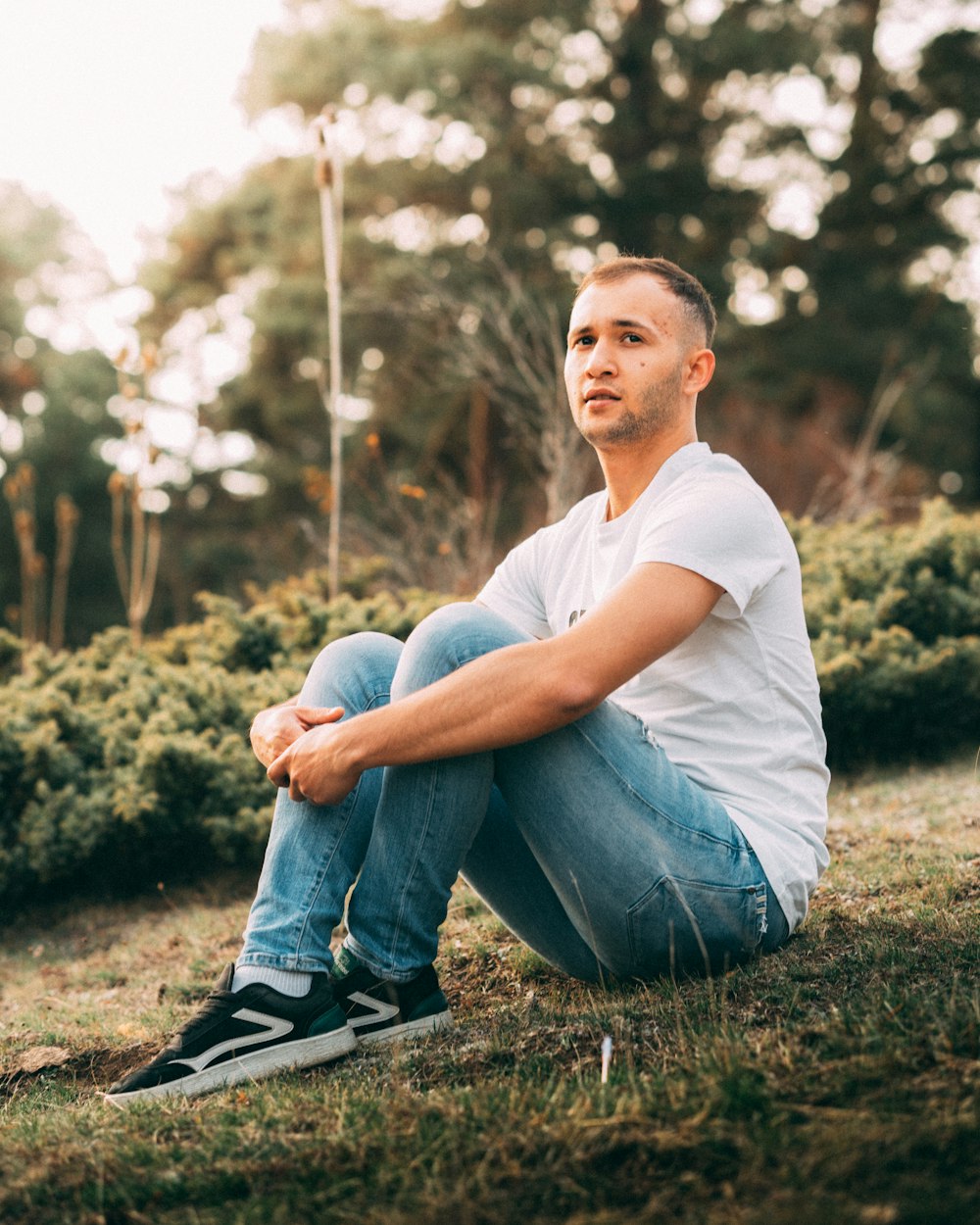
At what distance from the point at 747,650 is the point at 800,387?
15024 mm

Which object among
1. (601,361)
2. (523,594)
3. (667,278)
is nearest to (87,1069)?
(523,594)

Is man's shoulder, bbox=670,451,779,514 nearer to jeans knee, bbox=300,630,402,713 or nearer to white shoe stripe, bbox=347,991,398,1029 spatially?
jeans knee, bbox=300,630,402,713

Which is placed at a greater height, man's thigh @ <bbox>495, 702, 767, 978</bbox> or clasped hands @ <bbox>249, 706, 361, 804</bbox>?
clasped hands @ <bbox>249, 706, 361, 804</bbox>

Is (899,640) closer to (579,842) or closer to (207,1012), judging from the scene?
(579,842)

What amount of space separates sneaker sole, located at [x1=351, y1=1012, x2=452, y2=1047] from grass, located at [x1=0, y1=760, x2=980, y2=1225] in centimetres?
4

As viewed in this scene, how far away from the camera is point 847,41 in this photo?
16047 mm

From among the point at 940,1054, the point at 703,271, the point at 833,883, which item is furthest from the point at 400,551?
the point at 703,271

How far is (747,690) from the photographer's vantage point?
2328mm

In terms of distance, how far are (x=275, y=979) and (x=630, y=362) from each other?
1.44m

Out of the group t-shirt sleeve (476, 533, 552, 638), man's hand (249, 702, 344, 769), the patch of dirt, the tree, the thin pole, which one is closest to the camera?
man's hand (249, 702, 344, 769)

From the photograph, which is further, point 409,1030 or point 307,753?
point 409,1030

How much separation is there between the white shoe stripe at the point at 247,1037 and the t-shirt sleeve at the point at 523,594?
1.07 meters

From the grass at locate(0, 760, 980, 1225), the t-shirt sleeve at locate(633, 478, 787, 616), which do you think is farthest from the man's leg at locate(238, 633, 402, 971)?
the t-shirt sleeve at locate(633, 478, 787, 616)

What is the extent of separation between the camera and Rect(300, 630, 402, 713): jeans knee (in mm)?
2516
